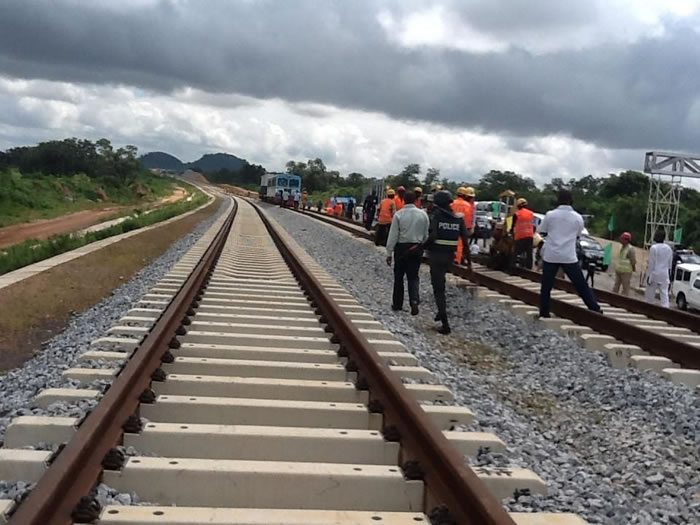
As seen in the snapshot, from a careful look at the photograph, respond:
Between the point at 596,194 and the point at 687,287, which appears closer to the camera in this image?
the point at 687,287

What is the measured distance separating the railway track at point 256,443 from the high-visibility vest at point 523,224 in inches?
380

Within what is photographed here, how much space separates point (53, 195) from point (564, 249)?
56706mm

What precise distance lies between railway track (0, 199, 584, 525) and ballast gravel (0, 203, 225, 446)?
16 cm

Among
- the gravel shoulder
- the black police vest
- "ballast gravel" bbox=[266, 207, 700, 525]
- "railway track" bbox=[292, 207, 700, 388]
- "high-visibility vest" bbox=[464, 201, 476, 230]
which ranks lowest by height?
the gravel shoulder

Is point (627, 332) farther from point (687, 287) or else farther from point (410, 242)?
point (687, 287)

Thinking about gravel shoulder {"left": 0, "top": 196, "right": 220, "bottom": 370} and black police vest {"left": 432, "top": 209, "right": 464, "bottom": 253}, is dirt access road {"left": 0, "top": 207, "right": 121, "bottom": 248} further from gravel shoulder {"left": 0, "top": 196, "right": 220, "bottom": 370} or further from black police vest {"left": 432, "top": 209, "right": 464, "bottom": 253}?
black police vest {"left": 432, "top": 209, "right": 464, "bottom": 253}

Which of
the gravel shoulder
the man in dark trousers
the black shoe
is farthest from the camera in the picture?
the man in dark trousers

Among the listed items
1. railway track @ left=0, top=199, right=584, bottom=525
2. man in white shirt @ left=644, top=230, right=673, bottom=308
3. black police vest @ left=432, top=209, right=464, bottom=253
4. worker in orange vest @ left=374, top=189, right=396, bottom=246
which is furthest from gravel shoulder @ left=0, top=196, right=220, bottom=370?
man in white shirt @ left=644, top=230, right=673, bottom=308

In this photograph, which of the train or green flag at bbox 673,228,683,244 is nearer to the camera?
green flag at bbox 673,228,683,244

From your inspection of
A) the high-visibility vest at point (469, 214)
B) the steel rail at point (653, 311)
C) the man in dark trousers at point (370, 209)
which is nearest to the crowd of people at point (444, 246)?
the steel rail at point (653, 311)

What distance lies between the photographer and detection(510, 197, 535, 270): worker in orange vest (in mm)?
16234

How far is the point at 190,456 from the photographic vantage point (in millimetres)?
4336

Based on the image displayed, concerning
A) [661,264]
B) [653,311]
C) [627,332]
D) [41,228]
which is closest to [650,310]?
[653,311]

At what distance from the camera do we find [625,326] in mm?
8812
